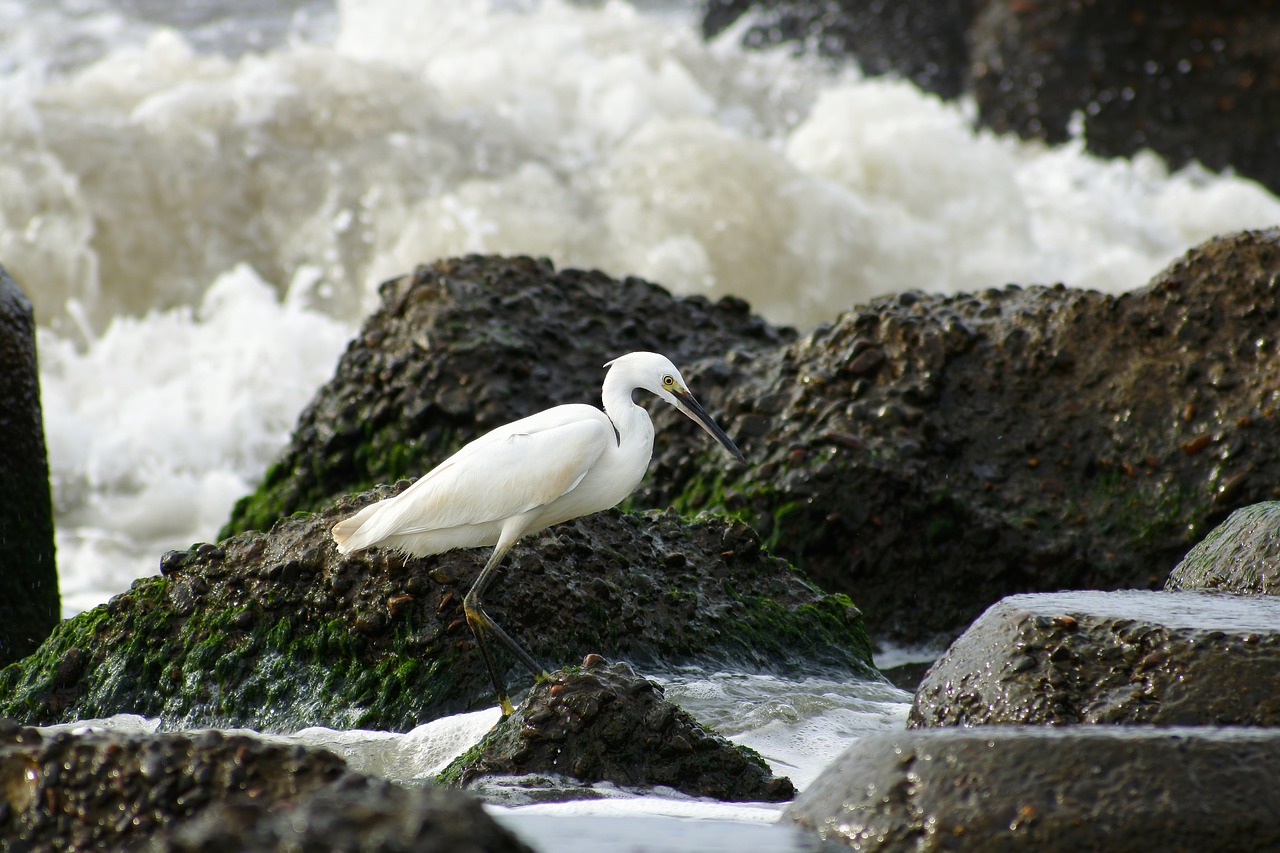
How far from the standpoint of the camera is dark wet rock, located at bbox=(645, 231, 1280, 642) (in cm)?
607

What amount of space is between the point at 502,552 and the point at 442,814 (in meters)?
2.65

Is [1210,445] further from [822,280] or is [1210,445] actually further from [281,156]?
[281,156]

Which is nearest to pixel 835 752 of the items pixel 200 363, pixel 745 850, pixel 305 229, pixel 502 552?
pixel 502 552

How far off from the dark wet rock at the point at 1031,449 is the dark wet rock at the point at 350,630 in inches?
43.6

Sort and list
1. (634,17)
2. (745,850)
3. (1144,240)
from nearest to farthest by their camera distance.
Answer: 1. (745,850)
2. (1144,240)
3. (634,17)

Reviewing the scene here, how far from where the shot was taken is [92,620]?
515 centimetres

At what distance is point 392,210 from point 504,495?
28.9 feet

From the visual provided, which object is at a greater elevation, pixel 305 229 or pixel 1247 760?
pixel 1247 760

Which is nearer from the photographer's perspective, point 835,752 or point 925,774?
point 925,774

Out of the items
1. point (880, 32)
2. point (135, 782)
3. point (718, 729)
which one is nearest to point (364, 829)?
point (135, 782)

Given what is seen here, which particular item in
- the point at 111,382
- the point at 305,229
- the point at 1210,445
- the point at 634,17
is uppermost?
the point at 634,17

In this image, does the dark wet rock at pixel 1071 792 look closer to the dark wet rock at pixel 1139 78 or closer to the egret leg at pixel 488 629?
the egret leg at pixel 488 629

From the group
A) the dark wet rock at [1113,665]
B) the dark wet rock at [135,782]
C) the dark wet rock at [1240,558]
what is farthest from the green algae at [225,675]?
the dark wet rock at [1240,558]

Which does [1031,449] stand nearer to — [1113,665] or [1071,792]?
[1113,665]
